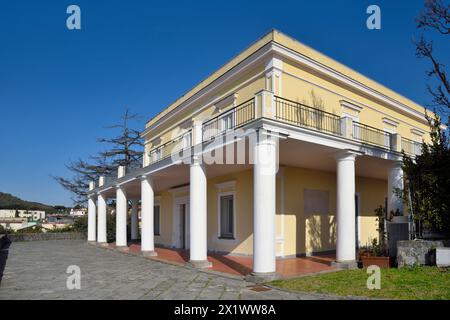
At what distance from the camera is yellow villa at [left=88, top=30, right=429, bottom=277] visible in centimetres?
951

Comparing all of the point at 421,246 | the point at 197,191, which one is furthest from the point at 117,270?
the point at 421,246

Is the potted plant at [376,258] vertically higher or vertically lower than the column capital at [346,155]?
lower

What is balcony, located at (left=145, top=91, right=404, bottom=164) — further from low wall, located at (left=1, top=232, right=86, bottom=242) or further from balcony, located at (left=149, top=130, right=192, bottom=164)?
low wall, located at (left=1, top=232, right=86, bottom=242)

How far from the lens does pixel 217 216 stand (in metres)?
15.7

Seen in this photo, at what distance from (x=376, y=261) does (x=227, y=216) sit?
658 cm

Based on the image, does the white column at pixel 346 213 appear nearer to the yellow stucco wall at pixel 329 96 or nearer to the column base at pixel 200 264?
the yellow stucco wall at pixel 329 96

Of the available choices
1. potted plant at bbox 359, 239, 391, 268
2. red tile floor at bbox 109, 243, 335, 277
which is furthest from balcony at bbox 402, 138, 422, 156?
potted plant at bbox 359, 239, 391, 268

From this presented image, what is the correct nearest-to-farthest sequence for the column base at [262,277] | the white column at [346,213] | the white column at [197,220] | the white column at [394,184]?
1. the column base at [262,277]
2. the white column at [346,213]
3. the white column at [197,220]
4. the white column at [394,184]

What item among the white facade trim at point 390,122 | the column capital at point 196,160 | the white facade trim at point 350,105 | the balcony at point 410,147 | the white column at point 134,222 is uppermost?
the white facade trim at point 350,105

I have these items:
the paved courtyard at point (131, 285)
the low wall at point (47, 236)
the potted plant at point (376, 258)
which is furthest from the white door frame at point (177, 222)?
the low wall at point (47, 236)

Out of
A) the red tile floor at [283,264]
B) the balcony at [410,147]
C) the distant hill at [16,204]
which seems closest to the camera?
the red tile floor at [283,264]

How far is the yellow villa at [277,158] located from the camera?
9508 millimetres

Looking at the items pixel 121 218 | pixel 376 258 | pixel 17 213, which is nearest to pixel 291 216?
pixel 376 258

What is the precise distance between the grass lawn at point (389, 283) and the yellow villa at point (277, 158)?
0.97 metres
